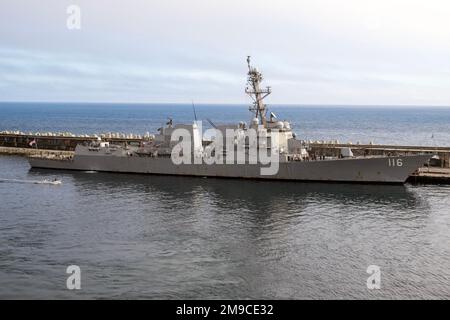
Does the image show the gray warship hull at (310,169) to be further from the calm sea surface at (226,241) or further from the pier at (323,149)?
the pier at (323,149)

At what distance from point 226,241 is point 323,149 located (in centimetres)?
3011

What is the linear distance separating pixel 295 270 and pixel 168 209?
1326cm

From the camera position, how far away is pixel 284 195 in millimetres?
36156

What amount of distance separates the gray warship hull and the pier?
2.99 meters

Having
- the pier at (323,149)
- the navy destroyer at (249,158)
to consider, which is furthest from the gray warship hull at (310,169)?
the pier at (323,149)

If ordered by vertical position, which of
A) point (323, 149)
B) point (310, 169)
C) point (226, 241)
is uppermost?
point (323, 149)

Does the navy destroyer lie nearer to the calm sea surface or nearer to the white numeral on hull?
the white numeral on hull

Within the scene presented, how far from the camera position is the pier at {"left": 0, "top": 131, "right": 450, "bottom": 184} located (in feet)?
139

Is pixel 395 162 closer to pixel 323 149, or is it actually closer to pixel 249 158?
pixel 249 158

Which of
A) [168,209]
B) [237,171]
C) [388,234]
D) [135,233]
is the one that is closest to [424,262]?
[388,234]

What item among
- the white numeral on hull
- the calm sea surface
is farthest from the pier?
the calm sea surface

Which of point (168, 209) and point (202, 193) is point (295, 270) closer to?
point (168, 209)

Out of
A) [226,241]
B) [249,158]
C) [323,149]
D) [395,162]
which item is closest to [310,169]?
[249,158]

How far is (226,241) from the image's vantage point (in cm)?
2439
